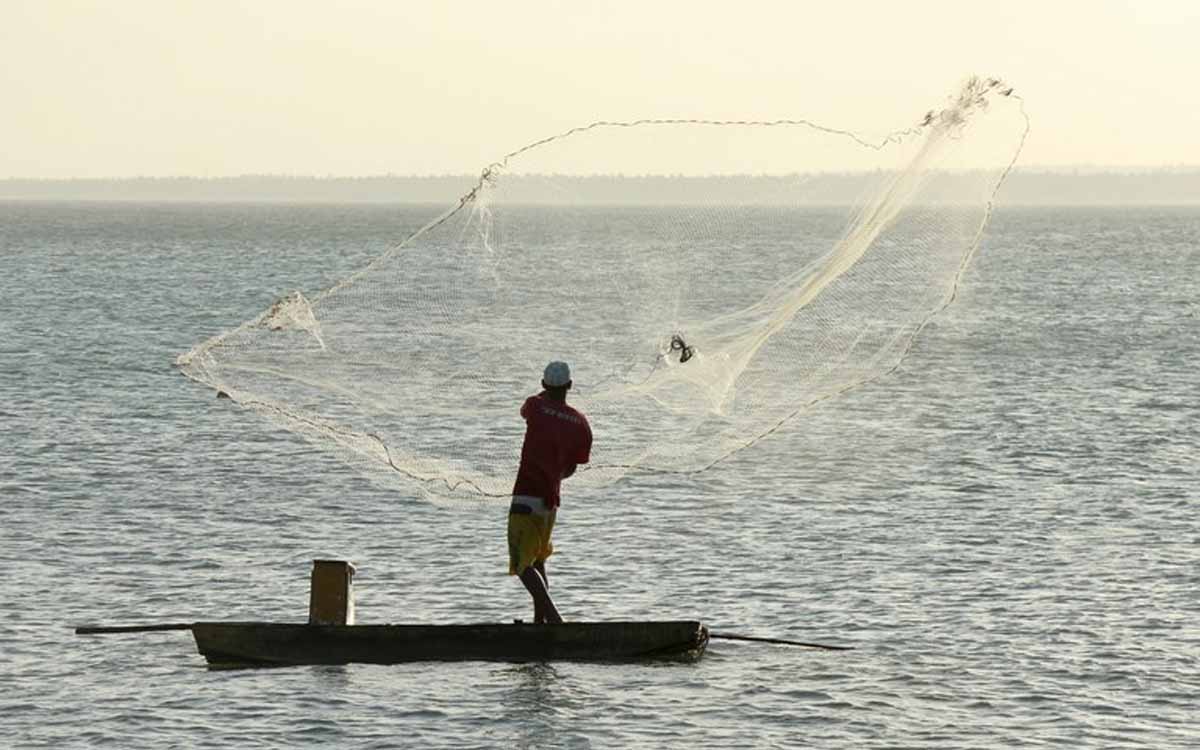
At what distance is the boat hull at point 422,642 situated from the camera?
20281mm

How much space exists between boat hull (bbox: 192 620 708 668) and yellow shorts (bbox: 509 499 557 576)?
651 millimetres

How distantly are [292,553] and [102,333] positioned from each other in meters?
39.5

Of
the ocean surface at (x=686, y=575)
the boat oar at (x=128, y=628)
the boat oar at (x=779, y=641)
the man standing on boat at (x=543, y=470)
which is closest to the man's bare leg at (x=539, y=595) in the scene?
the man standing on boat at (x=543, y=470)

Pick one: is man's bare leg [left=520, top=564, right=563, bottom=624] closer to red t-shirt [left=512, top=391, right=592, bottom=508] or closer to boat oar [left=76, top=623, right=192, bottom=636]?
red t-shirt [left=512, top=391, right=592, bottom=508]

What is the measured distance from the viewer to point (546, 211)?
68.3 ft

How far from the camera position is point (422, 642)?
20406mm

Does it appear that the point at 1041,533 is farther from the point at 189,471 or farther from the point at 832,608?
the point at 189,471

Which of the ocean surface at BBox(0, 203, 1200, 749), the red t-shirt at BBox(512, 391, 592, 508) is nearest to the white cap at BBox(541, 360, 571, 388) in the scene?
the red t-shirt at BBox(512, 391, 592, 508)

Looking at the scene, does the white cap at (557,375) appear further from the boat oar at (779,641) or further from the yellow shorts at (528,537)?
the boat oar at (779,641)

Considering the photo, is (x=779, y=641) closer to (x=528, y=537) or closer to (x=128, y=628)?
(x=528, y=537)

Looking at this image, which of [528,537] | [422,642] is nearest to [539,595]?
[528,537]

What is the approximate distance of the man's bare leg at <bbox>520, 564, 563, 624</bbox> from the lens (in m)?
20.0

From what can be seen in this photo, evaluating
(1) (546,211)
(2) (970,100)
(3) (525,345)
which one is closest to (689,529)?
(3) (525,345)

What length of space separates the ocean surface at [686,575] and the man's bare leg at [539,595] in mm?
532
